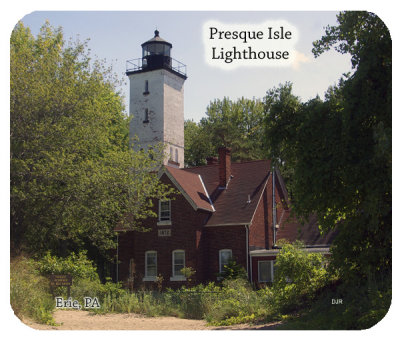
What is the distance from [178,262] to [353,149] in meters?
14.9

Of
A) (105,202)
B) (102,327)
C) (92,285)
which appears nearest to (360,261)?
(102,327)

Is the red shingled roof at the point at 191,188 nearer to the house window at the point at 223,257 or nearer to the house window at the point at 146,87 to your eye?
the house window at the point at 223,257

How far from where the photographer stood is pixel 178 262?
81.3ft

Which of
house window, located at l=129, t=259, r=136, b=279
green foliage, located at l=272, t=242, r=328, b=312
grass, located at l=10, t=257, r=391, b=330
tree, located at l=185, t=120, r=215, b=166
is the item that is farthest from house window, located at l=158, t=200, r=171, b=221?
green foliage, located at l=272, t=242, r=328, b=312

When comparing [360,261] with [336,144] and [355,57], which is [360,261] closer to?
Answer: [336,144]

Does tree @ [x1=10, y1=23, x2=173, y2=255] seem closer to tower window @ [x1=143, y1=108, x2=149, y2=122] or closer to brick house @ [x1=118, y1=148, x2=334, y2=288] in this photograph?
brick house @ [x1=118, y1=148, x2=334, y2=288]

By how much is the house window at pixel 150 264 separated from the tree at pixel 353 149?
13.0 metres

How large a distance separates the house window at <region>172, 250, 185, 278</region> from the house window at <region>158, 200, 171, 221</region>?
5.79ft

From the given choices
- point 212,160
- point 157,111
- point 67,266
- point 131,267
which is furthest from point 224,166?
point 67,266

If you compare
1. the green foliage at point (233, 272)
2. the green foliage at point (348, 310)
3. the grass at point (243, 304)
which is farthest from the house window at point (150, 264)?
the green foliage at point (348, 310)

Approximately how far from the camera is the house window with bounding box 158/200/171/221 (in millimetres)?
25234

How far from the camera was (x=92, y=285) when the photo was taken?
56.3 ft

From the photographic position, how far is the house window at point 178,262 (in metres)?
24.6

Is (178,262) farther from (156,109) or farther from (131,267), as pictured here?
(156,109)
